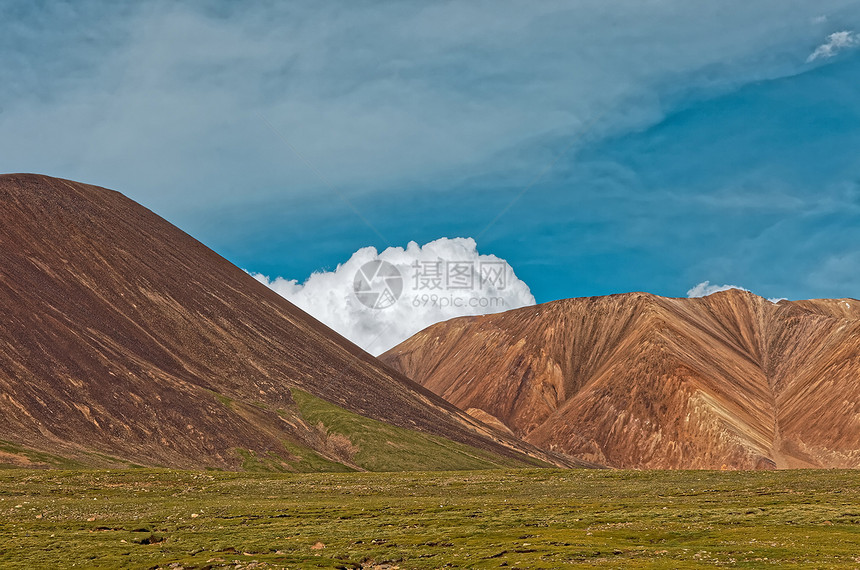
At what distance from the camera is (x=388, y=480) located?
73625mm

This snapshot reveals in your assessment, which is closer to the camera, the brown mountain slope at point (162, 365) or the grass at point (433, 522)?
the grass at point (433, 522)

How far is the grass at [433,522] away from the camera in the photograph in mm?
31859

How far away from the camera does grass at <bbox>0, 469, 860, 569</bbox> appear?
3186 centimetres

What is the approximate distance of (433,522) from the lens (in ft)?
143

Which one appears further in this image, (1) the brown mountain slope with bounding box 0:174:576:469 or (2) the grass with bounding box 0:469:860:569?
(1) the brown mountain slope with bounding box 0:174:576:469

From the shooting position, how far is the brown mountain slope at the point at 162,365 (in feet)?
351

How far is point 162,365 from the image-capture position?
436 feet

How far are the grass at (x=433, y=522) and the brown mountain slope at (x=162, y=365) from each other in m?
39.8

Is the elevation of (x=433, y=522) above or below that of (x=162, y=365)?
below

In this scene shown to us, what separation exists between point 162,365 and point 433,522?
102 meters

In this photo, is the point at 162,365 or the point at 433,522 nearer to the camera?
the point at 433,522

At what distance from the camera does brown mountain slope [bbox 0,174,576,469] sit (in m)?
107

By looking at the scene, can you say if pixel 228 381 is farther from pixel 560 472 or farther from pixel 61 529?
pixel 61 529

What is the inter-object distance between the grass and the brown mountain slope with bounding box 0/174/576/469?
131 feet
